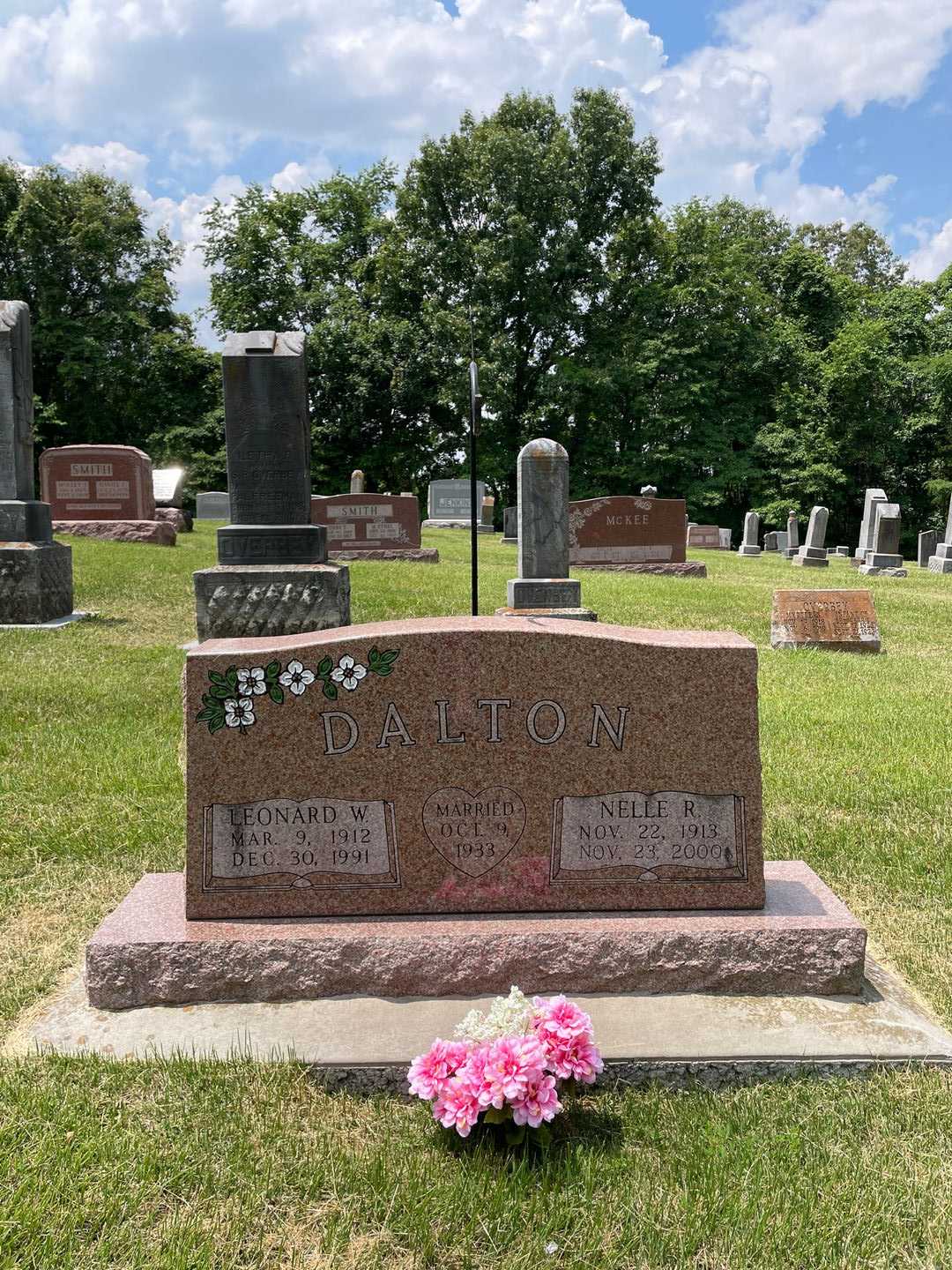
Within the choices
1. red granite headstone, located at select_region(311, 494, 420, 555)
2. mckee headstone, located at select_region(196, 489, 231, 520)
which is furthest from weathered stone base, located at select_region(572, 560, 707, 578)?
mckee headstone, located at select_region(196, 489, 231, 520)

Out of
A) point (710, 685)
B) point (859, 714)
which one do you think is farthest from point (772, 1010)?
point (859, 714)

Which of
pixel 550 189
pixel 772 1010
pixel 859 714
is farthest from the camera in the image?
pixel 550 189

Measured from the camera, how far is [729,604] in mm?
12477

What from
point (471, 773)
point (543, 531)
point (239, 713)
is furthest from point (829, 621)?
point (239, 713)

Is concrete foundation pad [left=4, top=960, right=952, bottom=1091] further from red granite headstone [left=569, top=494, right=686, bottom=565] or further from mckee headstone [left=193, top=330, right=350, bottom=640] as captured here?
red granite headstone [left=569, top=494, right=686, bottom=565]

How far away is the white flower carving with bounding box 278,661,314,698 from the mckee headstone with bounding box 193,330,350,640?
16.8 ft

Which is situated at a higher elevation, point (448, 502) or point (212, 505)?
point (448, 502)

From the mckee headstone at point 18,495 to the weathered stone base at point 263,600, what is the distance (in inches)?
85.5

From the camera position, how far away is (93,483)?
18188 mm

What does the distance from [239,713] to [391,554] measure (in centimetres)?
1603

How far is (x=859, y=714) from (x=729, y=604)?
6015 millimetres

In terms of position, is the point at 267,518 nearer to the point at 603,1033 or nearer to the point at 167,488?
the point at 603,1033

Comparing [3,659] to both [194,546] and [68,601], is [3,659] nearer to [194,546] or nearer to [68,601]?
[68,601]

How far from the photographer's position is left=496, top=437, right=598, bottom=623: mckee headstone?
1093 cm
